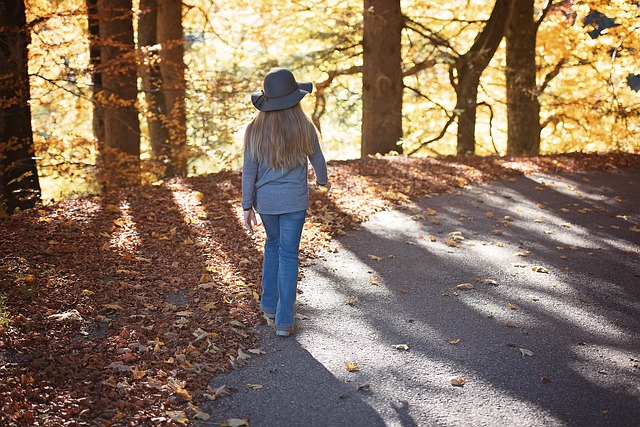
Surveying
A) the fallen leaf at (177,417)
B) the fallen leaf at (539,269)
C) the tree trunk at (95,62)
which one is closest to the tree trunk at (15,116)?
the tree trunk at (95,62)

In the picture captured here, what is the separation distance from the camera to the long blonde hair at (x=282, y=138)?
185 inches

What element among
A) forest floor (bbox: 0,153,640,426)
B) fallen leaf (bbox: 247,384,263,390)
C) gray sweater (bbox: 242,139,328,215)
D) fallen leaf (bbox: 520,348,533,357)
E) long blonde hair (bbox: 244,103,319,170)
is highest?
long blonde hair (bbox: 244,103,319,170)

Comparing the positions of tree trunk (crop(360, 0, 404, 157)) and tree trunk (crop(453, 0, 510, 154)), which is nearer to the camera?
tree trunk (crop(360, 0, 404, 157))

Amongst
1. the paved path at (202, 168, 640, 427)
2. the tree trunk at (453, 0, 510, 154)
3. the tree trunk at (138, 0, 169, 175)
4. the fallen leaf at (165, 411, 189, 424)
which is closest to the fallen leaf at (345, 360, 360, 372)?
the paved path at (202, 168, 640, 427)

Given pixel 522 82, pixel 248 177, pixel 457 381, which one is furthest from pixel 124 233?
pixel 522 82

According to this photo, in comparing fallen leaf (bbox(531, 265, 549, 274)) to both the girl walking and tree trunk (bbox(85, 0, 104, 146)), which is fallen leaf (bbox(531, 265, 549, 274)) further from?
tree trunk (bbox(85, 0, 104, 146))

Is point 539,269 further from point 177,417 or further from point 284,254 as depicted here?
point 177,417

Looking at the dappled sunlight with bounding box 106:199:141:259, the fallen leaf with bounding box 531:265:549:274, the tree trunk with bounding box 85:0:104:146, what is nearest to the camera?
the fallen leaf with bounding box 531:265:549:274

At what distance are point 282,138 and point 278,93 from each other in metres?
0.35

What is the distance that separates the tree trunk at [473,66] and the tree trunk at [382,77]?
2362 mm

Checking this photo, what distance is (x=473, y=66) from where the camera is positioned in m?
17.2

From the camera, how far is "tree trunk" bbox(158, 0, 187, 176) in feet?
47.8

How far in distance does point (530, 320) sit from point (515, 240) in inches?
107

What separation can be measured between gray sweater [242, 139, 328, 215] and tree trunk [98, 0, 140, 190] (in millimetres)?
7769
